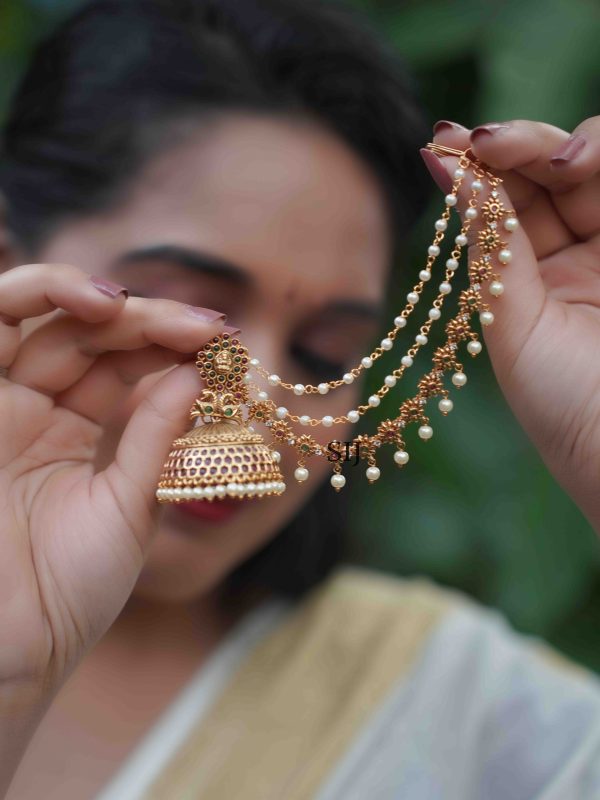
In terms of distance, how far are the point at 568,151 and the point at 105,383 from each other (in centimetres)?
75

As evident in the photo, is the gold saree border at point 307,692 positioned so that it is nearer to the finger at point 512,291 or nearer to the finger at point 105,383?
the finger at point 105,383

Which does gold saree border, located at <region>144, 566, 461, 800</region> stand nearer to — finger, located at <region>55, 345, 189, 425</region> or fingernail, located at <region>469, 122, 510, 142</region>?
finger, located at <region>55, 345, 189, 425</region>

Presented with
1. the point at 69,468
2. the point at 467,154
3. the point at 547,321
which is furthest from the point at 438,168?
the point at 69,468

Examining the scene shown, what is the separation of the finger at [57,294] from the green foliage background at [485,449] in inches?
43.8

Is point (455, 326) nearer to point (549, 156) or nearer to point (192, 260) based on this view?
point (549, 156)

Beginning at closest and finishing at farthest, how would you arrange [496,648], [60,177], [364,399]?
1. [60,177]
2. [496,648]
3. [364,399]

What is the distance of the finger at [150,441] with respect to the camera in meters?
1.12

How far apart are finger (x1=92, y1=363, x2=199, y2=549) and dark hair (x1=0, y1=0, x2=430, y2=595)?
564 mm

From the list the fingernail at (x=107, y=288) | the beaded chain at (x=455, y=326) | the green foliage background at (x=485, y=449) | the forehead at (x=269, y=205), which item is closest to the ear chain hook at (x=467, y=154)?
the beaded chain at (x=455, y=326)

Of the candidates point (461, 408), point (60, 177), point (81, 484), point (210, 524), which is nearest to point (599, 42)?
point (461, 408)

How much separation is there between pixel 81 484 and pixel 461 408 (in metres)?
1.26

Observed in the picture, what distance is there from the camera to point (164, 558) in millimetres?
1549

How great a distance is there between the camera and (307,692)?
1.87m

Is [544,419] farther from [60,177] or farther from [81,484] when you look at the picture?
[60,177]
